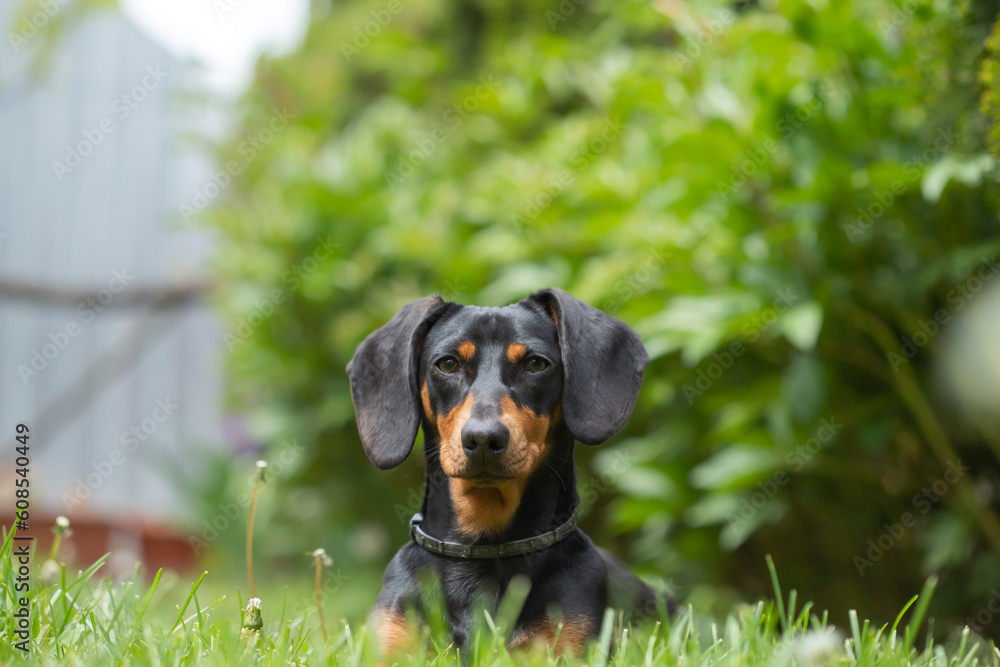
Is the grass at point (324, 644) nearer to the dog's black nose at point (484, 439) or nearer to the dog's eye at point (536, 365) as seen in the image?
the dog's black nose at point (484, 439)

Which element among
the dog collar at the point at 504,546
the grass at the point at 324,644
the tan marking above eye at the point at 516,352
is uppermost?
the tan marking above eye at the point at 516,352

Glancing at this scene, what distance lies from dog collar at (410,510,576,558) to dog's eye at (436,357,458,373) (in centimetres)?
41

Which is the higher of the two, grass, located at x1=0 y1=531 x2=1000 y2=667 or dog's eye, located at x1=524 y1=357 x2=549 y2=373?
dog's eye, located at x1=524 y1=357 x2=549 y2=373

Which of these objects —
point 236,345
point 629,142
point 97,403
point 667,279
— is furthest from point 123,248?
point 667,279

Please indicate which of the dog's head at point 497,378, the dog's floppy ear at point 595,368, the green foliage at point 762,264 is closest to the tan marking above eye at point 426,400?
the dog's head at point 497,378

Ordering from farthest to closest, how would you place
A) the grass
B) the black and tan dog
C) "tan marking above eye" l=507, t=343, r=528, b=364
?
"tan marking above eye" l=507, t=343, r=528, b=364, the black and tan dog, the grass

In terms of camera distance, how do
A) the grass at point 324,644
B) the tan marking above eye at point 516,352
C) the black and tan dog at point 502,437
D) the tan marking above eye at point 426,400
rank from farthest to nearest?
1. the tan marking above eye at point 426,400
2. the tan marking above eye at point 516,352
3. the black and tan dog at point 502,437
4. the grass at point 324,644

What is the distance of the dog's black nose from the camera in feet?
5.79

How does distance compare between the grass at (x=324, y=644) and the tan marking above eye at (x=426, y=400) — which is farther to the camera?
the tan marking above eye at (x=426, y=400)

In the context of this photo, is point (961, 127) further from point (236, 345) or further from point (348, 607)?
point (236, 345)

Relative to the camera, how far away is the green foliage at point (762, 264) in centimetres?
295

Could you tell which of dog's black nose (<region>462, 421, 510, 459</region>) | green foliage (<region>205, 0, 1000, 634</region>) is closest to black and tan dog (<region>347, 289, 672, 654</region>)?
dog's black nose (<region>462, 421, 510, 459</region>)

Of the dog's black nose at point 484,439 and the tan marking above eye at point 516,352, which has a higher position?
the tan marking above eye at point 516,352

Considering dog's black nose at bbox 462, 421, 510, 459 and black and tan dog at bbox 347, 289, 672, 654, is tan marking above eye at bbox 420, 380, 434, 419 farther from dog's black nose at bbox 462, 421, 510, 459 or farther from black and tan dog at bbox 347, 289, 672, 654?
dog's black nose at bbox 462, 421, 510, 459
